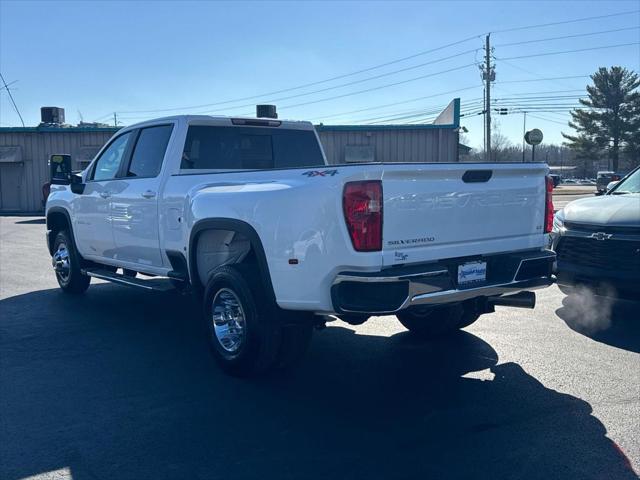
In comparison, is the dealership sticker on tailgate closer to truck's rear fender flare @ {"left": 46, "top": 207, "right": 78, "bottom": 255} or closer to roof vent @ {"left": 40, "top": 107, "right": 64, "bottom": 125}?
truck's rear fender flare @ {"left": 46, "top": 207, "right": 78, "bottom": 255}

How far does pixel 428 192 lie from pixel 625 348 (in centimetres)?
286

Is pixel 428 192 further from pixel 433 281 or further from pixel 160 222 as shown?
pixel 160 222

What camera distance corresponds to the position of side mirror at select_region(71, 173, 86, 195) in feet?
26.2

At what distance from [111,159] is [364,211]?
14.7ft

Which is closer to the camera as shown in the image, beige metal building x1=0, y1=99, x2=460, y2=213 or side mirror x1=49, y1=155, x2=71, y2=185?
side mirror x1=49, y1=155, x2=71, y2=185

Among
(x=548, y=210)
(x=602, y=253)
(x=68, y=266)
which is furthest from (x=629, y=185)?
(x=68, y=266)

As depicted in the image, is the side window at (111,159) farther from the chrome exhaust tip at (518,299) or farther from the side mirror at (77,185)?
the chrome exhaust tip at (518,299)

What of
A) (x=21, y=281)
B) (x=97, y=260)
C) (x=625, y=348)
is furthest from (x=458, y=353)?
(x=21, y=281)

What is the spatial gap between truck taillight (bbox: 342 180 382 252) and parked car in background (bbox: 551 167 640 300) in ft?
11.8

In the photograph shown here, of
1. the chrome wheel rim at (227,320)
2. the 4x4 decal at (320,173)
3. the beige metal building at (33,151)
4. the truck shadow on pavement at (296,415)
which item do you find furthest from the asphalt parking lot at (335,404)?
the beige metal building at (33,151)

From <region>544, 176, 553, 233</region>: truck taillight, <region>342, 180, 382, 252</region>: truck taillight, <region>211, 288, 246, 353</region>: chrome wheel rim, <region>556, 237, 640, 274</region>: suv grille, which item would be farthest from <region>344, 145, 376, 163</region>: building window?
<region>342, 180, 382, 252</region>: truck taillight

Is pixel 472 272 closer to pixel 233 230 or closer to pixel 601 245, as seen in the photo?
pixel 233 230

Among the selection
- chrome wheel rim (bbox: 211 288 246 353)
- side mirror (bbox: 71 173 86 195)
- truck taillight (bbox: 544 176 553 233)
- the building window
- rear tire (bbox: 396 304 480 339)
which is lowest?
rear tire (bbox: 396 304 480 339)

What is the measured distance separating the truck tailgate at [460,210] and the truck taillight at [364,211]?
6 cm
